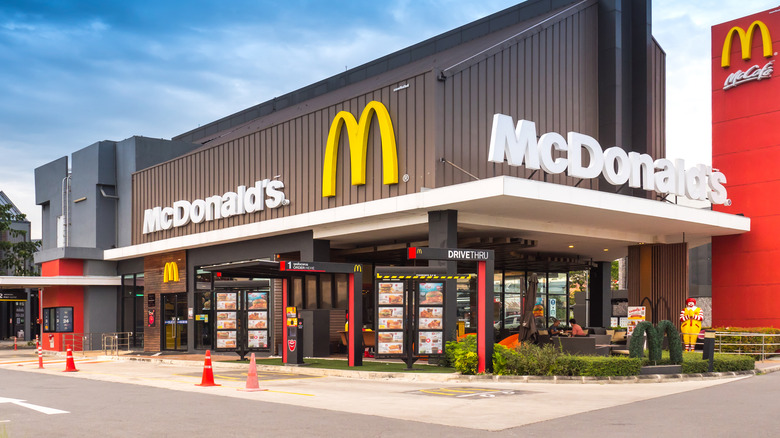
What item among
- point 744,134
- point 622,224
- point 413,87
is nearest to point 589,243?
point 622,224

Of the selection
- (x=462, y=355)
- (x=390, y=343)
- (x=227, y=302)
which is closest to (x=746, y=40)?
(x=462, y=355)

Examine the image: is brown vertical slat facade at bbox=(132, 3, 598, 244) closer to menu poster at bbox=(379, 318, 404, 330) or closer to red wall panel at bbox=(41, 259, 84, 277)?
menu poster at bbox=(379, 318, 404, 330)

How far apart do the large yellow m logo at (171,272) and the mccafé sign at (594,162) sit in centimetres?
1706

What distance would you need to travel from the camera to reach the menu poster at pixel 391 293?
20141mm

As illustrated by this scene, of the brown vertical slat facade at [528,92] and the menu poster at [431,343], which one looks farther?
the brown vertical slat facade at [528,92]

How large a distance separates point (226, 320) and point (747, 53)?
64.6 ft

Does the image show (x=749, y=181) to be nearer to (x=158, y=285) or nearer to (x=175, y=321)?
(x=175, y=321)

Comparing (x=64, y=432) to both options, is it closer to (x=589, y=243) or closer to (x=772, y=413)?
(x=772, y=413)

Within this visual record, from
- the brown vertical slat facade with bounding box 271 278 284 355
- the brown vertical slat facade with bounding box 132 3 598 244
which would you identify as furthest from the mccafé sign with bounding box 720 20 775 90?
the brown vertical slat facade with bounding box 271 278 284 355

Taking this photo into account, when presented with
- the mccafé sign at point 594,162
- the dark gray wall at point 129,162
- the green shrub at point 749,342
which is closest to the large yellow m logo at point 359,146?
the mccafé sign at point 594,162

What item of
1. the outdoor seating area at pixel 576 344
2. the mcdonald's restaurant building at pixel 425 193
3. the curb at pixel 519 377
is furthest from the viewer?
the mcdonald's restaurant building at pixel 425 193

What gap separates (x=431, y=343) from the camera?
20188mm

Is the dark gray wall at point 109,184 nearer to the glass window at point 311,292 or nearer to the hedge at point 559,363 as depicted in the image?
the glass window at point 311,292

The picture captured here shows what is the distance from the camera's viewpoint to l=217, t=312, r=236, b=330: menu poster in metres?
26.0
